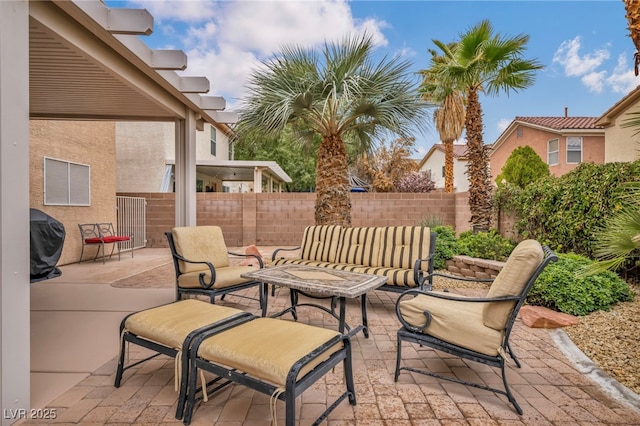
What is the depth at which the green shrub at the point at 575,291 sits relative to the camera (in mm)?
3844

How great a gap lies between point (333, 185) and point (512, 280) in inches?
164

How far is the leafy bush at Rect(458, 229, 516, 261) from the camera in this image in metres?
6.21

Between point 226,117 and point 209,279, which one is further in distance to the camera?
point 226,117

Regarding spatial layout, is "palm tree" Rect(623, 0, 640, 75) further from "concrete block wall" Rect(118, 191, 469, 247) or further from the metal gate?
the metal gate

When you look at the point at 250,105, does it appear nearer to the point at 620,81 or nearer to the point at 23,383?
the point at 23,383

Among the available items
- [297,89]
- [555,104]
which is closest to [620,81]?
[555,104]

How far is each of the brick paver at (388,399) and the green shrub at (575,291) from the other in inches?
46.7

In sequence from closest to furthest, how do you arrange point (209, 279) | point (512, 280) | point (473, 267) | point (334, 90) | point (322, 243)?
point (512, 280) → point (209, 279) → point (334, 90) → point (322, 243) → point (473, 267)

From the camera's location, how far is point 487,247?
249 inches

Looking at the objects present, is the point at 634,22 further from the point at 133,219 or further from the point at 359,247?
the point at 133,219

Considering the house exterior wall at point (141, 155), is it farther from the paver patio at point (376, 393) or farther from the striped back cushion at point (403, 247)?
the striped back cushion at point (403, 247)

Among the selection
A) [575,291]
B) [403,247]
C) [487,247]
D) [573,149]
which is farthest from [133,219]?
[573,149]

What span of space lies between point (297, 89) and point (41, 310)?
489cm

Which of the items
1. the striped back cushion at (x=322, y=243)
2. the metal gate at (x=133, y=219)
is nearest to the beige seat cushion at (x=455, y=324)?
the striped back cushion at (x=322, y=243)
